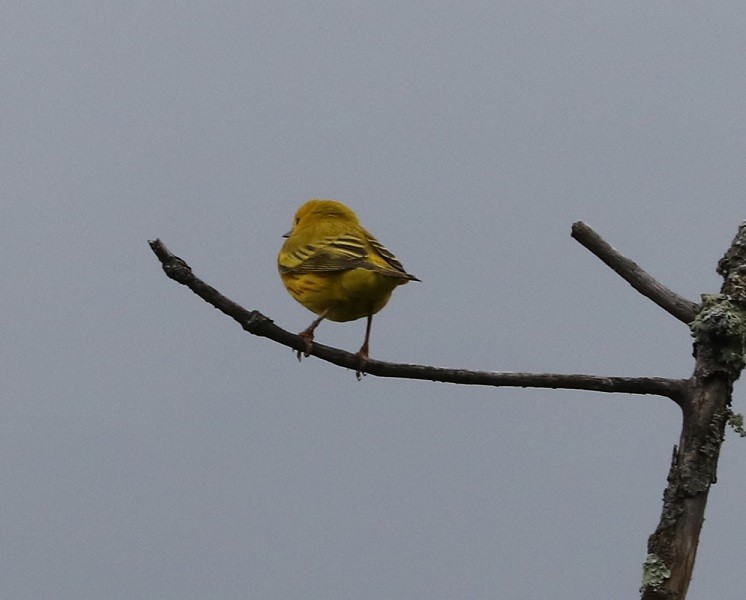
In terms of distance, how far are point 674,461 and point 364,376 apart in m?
1.62

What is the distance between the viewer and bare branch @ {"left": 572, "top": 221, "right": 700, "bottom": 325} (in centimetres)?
545

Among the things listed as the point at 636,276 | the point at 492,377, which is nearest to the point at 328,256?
the point at 492,377

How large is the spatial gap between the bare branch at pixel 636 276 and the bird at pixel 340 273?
900mm

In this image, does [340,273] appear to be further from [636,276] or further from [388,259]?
[636,276]

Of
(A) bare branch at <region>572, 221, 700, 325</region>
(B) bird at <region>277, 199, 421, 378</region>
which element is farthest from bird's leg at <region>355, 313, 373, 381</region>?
(A) bare branch at <region>572, 221, 700, 325</region>

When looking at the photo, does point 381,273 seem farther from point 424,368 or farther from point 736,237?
point 736,237

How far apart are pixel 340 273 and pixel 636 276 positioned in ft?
5.34

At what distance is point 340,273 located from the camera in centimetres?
619

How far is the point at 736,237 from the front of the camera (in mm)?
5605

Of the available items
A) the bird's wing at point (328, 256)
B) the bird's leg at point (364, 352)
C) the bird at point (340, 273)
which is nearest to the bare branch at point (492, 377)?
the bird's leg at point (364, 352)

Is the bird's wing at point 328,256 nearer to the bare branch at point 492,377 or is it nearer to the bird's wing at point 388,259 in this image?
the bird's wing at point 388,259

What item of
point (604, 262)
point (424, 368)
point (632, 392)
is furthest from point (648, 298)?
point (424, 368)

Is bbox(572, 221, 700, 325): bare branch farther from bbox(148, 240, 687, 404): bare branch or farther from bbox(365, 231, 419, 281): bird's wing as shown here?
bbox(365, 231, 419, 281): bird's wing

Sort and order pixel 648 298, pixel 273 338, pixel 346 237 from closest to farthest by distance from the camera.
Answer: pixel 273 338
pixel 648 298
pixel 346 237
